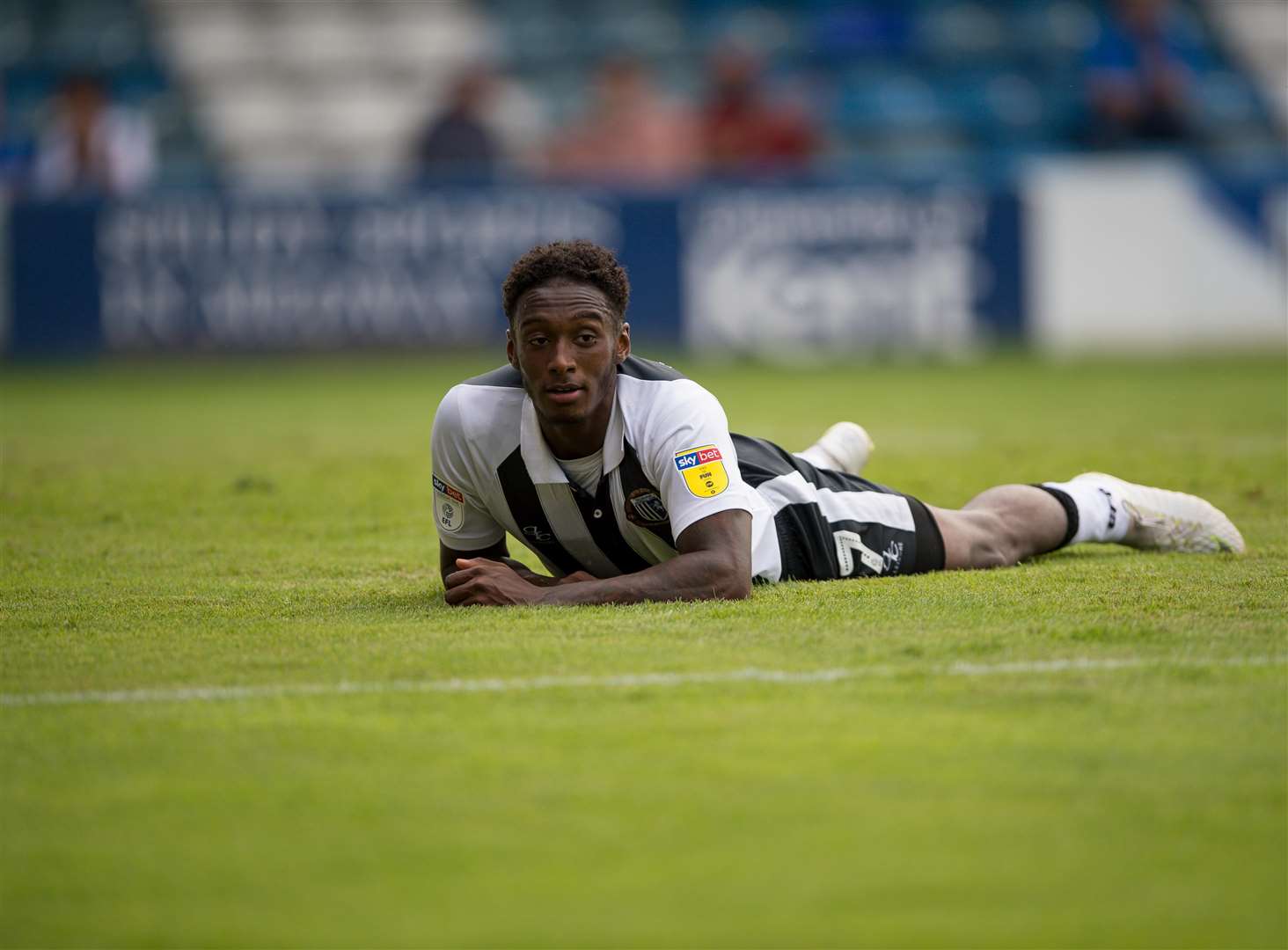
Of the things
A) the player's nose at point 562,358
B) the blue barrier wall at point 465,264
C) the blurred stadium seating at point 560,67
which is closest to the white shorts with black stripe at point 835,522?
the player's nose at point 562,358

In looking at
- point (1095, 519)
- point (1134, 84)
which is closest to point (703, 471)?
point (1095, 519)

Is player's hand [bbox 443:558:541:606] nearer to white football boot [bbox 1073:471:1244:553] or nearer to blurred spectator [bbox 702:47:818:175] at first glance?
white football boot [bbox 1073:471:1244:553]

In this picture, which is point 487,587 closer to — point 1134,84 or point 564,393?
point 564,393

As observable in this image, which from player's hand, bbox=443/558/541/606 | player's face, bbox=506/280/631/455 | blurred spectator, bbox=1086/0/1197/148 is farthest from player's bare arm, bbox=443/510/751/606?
blurred spectator, bbox=1086/0/1197/148

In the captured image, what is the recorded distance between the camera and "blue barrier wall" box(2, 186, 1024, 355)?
18.0m

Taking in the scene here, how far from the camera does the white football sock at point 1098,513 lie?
6.38 m

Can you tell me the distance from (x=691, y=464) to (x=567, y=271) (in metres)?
0.66

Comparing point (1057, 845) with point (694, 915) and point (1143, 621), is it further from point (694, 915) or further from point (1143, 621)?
point (1143, 621)

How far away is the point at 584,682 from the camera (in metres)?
4.30

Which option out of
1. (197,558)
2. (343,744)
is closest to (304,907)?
(343,744)

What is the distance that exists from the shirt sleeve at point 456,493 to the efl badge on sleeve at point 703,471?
70cm

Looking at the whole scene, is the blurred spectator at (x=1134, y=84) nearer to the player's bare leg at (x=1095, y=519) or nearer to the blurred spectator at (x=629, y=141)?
the blurred spectator at (x=629, y=141)

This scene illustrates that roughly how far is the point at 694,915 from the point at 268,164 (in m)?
20.4

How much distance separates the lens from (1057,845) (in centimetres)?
312
